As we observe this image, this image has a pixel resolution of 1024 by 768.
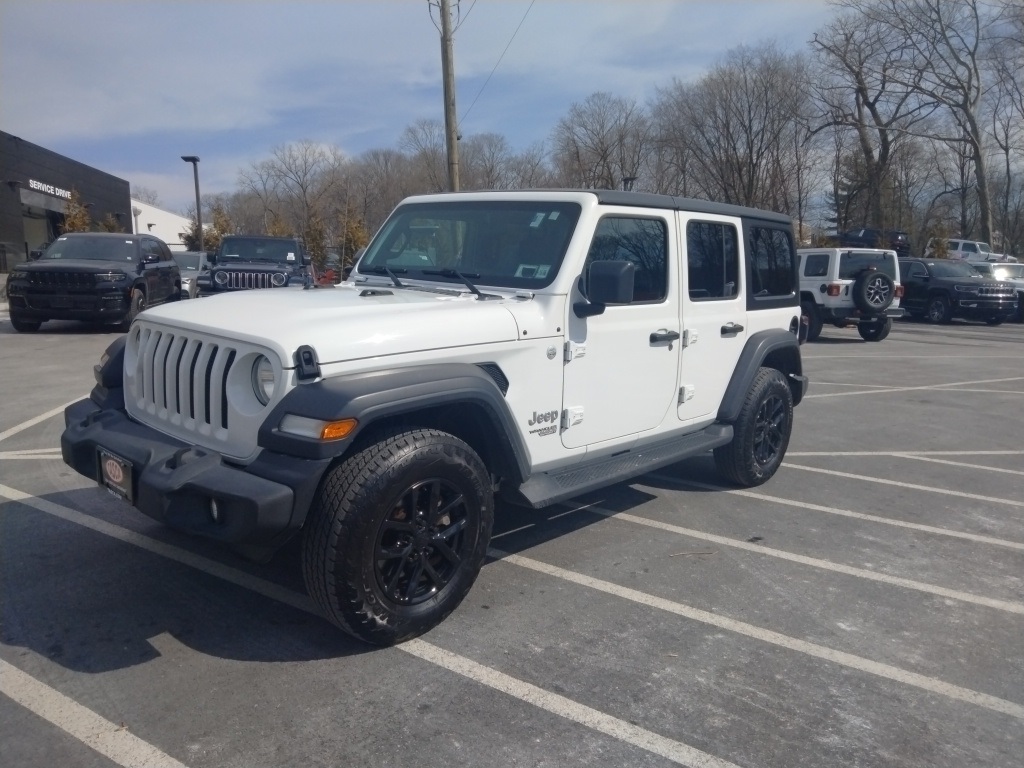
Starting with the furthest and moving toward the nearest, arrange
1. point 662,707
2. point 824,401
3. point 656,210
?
point 824,401 → point 656,210 → point 662,707

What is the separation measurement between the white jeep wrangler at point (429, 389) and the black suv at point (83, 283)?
1034cm

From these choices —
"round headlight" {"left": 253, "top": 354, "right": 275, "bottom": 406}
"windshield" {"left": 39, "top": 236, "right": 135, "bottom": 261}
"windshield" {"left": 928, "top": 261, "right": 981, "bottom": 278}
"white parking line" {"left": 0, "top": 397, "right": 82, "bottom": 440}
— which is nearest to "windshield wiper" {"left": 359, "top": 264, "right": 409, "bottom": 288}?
"round headlight" {"left": 253, "top": 354, "right": 275, "bottom": 406}

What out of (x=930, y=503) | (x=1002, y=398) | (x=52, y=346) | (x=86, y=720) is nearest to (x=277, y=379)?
(x=86, y=720)

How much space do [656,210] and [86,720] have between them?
12.4 feet

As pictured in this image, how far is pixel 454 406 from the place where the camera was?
3877 millimetres

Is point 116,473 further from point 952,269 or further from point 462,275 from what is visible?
point 952,269

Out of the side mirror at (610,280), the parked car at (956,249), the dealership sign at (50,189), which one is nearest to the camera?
the side mirror at (610,280)

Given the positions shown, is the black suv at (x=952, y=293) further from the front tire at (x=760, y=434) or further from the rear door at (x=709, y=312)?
the rear door at (x=709, y=312)

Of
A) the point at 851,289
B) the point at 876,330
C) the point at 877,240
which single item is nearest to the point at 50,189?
the point at 851,289

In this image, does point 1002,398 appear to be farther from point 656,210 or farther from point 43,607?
point 43,607

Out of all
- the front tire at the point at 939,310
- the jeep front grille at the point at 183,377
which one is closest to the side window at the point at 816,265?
the front tire at the point at 939,310

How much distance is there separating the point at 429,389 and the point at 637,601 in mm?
1561

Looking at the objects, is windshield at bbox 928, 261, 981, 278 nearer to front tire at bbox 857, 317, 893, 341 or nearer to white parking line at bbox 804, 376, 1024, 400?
front tire at bbox 857, 317, 893, 341

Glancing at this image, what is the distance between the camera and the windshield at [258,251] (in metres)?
16.0
